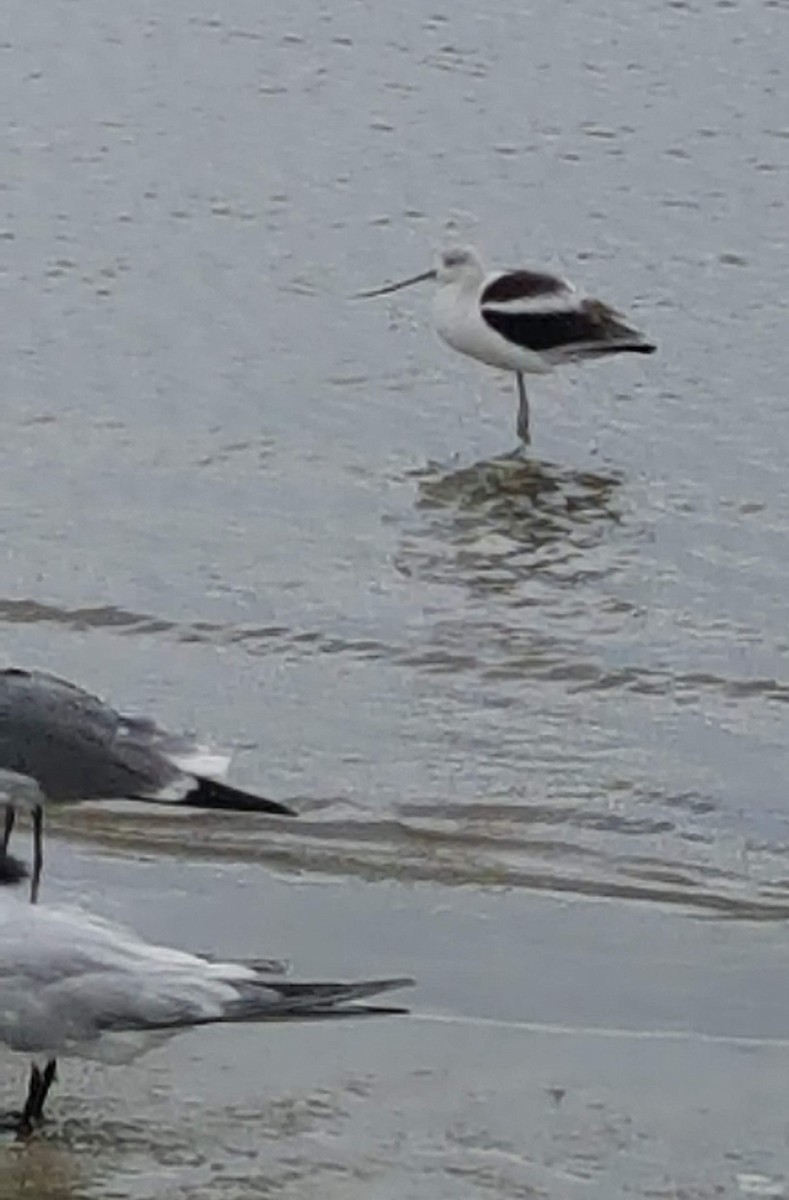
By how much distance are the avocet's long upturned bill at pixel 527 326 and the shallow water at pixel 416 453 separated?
0.19 meters

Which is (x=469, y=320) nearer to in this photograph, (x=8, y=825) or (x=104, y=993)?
(x=8, y=825)

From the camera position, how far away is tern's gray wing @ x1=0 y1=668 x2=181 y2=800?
679 centimetres

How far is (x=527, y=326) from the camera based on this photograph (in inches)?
421

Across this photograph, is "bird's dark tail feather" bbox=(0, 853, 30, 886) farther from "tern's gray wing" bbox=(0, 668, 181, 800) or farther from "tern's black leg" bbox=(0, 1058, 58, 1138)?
"tern's black leg" bbox=(0, 1058, 58, 1138)

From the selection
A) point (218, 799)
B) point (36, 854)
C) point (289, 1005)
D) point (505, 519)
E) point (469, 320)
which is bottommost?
point (505, 519)

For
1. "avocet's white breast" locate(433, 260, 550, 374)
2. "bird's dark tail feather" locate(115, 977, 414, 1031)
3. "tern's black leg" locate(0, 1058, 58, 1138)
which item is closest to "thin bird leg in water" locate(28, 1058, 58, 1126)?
"tern's black leg" locate(0, 1058, 58, 1138)

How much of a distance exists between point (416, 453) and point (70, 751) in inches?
142

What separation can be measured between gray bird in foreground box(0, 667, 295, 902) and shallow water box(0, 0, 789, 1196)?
0.41m

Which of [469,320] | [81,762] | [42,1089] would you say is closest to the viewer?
[42,1089]

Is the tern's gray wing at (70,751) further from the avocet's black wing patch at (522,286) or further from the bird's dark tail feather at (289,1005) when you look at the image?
the avocet's black wing patch at (522,286)

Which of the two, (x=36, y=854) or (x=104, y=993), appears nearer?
(x=104, y=993)

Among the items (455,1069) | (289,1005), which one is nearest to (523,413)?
(455,1069)

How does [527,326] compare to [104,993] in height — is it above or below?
below

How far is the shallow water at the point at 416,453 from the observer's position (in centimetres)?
748
